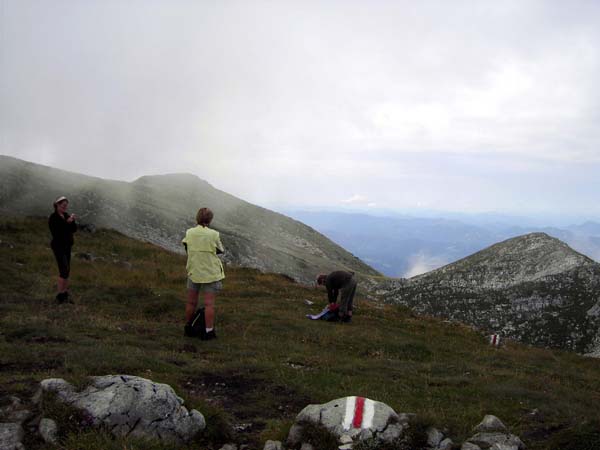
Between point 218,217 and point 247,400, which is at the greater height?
point 218,217

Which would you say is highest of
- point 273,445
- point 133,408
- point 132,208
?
point 132,208

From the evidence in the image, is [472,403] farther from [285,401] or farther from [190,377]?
[190,377]

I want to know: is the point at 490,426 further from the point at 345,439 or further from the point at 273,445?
the point at 273,445

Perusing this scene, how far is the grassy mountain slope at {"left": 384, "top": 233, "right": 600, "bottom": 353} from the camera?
161 ft

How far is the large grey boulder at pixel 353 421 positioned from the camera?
7543mm

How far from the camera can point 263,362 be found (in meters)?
13.4

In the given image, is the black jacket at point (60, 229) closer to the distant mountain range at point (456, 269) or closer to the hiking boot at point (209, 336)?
the hiking boot at point (209, 336)

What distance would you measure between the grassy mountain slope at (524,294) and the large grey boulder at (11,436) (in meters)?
50.0

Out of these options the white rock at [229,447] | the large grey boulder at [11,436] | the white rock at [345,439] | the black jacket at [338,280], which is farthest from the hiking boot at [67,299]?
the white rock at [345,439]

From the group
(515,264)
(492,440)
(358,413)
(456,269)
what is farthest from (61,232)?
(515,264)

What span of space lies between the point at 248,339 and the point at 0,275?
1264cm

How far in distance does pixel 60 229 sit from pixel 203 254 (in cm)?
612

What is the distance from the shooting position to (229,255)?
6938cm

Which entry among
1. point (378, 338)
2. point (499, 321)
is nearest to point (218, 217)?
point (499, 321)
